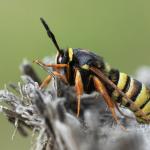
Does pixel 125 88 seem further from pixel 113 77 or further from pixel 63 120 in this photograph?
pixel 63 120

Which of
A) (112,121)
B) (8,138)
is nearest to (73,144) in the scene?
(112,121)

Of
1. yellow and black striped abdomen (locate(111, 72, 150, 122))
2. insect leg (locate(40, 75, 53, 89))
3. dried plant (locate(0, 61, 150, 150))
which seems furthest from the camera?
yellow and black striped abdomen (locate(111, 72, 150, 122))

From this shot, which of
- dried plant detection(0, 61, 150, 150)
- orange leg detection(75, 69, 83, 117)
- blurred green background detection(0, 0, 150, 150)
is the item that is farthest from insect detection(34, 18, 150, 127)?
blurred green background detection(0, 0, 150, 150)

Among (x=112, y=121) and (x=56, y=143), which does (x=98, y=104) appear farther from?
(x=56, y=143)

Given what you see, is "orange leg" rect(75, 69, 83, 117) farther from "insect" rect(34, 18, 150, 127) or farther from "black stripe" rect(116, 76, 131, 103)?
"black stripe" rect(116, 76, 131, 103)

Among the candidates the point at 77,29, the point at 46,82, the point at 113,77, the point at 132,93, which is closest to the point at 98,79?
the point at 113,77

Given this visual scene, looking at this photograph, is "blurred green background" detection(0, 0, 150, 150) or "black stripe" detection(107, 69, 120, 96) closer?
"black stripe" detection(107, 69, 120, 96)

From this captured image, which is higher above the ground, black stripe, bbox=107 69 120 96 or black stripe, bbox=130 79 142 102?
black stripe, bbox=107 69 120 96
